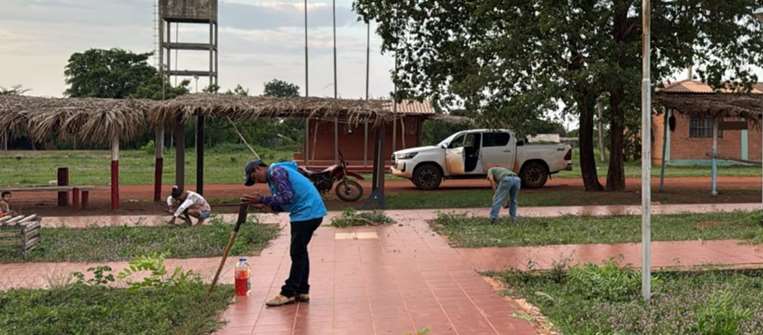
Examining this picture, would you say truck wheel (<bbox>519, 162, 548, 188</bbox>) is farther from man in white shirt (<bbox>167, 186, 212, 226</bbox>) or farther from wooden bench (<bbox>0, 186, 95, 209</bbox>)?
wooden bench (<bbox>0, 186, 95, 209</bbox>)

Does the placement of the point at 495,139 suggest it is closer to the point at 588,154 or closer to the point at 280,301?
the point at 588,154

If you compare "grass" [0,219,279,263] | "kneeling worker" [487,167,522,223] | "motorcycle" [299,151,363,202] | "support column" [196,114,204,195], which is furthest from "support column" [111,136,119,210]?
"kneeling worker" [487,167,522,223]

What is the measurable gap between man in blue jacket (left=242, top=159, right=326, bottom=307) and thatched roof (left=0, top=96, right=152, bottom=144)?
948cm

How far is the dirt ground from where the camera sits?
1527 cm

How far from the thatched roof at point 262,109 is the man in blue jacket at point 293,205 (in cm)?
883

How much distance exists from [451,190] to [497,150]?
176 cm

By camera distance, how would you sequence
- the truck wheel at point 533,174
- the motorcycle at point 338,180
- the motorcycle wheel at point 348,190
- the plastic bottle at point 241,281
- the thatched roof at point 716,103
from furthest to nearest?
the truck wheel at point 533,174 < the thatched roof at point 716,103 < the motorcycle wheel at point 348,190 < the motorcycle at point 338,180 < the plastic bottle at point 241,281

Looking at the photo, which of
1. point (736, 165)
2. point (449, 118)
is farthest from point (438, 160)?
A: point (736, 165)

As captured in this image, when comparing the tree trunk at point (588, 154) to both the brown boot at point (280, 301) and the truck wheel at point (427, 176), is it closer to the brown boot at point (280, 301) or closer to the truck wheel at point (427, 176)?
the truck wheel at point (427, 176)

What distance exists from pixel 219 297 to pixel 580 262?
4339mm

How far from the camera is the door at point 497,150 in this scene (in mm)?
19281

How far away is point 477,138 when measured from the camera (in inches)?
762

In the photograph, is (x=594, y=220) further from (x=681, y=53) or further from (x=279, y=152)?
(x=279, y=152)

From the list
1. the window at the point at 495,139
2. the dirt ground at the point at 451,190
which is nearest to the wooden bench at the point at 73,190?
the dirt ground at the point at 451,190
